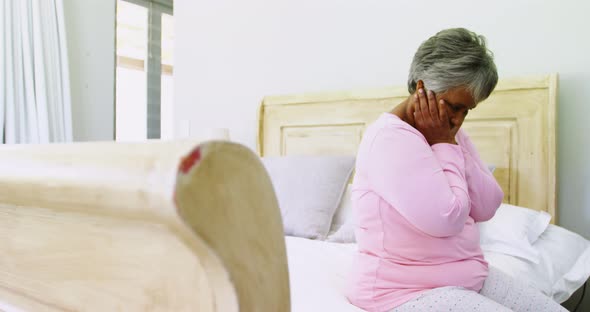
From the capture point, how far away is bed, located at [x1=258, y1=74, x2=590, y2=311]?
1494 mm

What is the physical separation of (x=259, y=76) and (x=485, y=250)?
1.80 metres

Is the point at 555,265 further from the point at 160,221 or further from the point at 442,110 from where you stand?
the point at 160,221

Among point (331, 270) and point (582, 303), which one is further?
point (582, 303)

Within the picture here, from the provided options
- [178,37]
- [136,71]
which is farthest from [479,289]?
[136,71]

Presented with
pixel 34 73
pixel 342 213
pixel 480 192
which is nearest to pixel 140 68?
pixel 34 73

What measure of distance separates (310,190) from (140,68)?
2581mm

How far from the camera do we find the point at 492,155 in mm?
2166

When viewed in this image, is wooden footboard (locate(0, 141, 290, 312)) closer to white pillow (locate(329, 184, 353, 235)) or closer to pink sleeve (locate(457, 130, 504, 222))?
pink sleeve (locate(457, 130, 504, 222))

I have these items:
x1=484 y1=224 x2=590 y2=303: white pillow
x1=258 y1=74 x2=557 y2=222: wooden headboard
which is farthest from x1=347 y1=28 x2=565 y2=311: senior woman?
x1=258 y1=74 x2=557 y2=222: wooden headboard

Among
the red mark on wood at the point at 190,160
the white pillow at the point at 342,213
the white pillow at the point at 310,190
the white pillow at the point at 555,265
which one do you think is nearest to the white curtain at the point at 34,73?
the white pillow at the point at 310,190

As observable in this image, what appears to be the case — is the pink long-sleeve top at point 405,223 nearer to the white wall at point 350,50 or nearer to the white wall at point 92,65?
the white wall at point 350,50

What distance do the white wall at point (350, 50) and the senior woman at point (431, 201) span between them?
105 centimetres

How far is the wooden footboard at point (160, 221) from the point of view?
252 mm

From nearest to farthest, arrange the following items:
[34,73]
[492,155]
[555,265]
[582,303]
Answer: [555,265] → [582,303] → [492,155] → [34,73]
